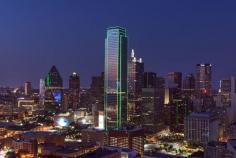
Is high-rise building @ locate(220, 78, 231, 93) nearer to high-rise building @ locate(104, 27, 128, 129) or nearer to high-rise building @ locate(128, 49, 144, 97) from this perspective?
high-rise building @ locate(128, 49, 144, 97)

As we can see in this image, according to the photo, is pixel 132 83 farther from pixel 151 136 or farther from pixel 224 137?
pixel 224 137

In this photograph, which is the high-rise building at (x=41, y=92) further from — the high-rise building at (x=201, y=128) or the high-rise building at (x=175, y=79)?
the high-rise building at (x=201, y=128)

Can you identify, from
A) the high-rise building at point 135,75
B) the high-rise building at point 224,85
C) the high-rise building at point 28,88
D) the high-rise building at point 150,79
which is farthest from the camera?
the high-rise building at point 28,88

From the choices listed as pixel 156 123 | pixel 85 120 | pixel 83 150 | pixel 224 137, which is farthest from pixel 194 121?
pixel 85 120

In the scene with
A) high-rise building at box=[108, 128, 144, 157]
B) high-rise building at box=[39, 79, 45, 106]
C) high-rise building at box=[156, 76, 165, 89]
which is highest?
high-rise building at box=[156, 76, 165, 89]

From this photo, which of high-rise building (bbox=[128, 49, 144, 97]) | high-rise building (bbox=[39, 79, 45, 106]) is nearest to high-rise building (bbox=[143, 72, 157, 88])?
high-rise building (bbox=[128, 49, 144, 97])

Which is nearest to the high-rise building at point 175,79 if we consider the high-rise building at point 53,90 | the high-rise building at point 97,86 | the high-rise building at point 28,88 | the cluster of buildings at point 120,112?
the cluster of buildings at point 120,112
